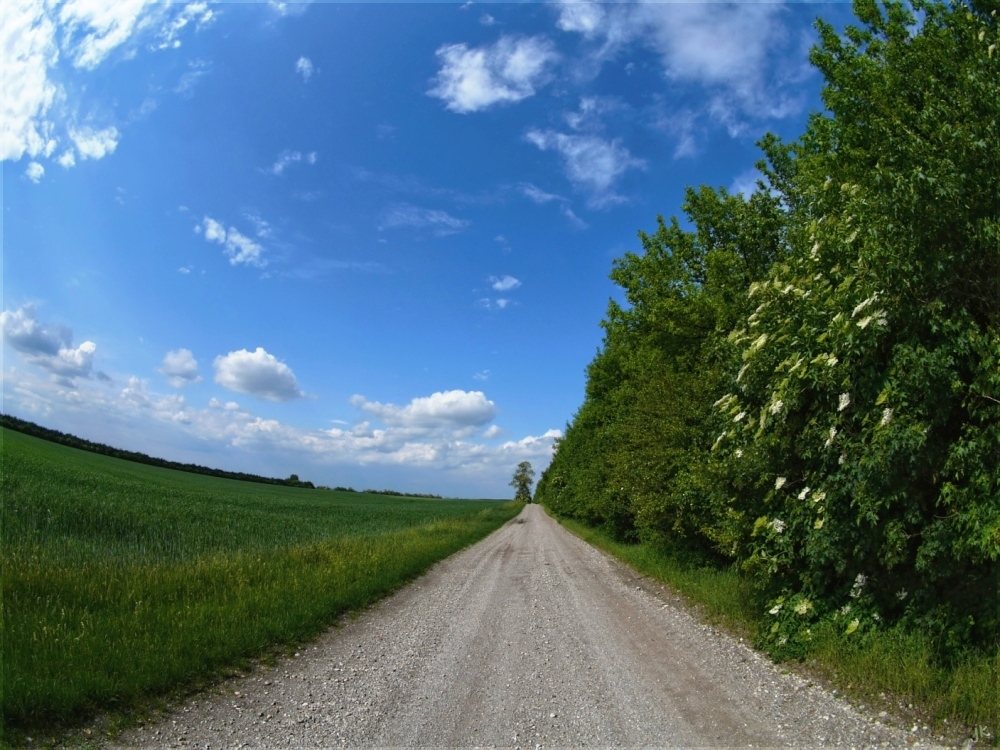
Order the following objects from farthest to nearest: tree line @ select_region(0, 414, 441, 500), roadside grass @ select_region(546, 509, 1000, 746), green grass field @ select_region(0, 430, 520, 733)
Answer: tree line @ select_region(0, 414, 441, 500) < green grass field @ select_region(0, 430, 520, 733) < roadside grass @ select_region(546, 509, 1000, 746)

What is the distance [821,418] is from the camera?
6770 millimetres

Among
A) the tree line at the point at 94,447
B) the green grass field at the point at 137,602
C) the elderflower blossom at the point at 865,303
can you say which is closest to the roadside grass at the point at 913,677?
the elderflower blossom at the point at 865,303

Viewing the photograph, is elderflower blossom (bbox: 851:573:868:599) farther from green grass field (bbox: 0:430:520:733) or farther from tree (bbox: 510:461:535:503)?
tree (bbox: 510:461:535:503)

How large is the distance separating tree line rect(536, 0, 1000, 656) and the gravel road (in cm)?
135

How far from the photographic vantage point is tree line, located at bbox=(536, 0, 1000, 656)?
17.4 feet

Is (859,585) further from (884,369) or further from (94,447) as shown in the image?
(94,447)

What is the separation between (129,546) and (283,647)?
7756 mm

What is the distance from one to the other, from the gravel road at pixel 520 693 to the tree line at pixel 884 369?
1.35 meters

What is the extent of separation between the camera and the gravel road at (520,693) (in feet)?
16.0

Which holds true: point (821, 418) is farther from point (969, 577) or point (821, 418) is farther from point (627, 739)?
point (627, 739)

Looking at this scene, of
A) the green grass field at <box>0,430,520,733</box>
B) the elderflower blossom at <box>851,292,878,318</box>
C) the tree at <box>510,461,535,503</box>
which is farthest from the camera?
the tree at <box>510,461,535,503</box>

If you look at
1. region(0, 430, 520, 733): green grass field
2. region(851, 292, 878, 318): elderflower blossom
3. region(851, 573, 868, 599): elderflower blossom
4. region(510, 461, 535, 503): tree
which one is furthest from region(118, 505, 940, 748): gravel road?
region(510, 461, 535, 503): tree

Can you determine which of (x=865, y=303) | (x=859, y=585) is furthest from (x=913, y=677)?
(x=865, y=303)

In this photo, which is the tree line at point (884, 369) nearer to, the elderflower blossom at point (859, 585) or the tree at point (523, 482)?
the elderflower blossom at point (859, 585)
